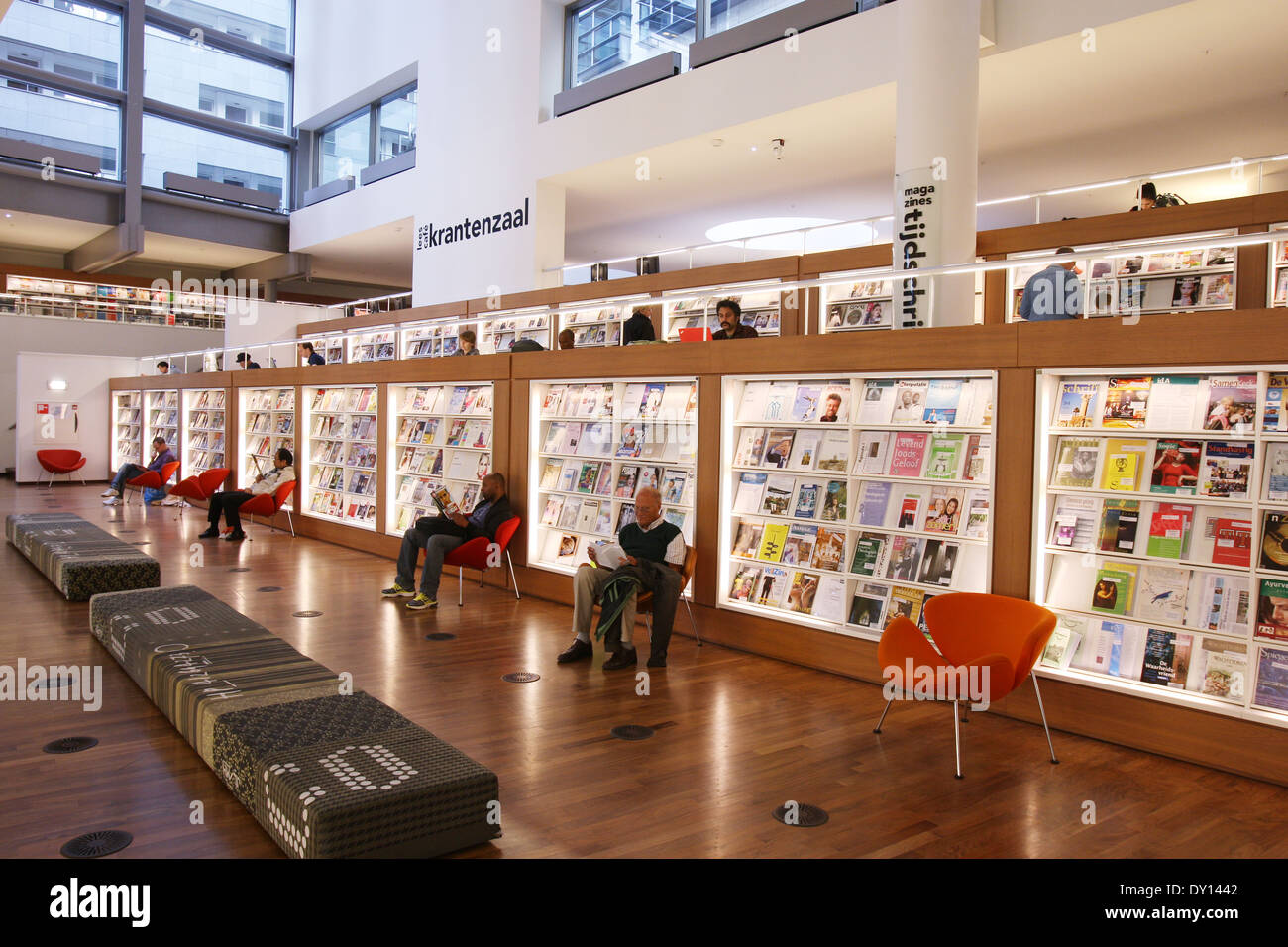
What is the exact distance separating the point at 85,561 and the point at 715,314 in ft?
22.2

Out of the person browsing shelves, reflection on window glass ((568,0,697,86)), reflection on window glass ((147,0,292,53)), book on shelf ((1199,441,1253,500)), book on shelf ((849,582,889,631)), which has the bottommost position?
book on shelf ((849,582,889,631))

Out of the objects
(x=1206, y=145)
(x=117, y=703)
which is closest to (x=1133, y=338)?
(x=117, y=703)

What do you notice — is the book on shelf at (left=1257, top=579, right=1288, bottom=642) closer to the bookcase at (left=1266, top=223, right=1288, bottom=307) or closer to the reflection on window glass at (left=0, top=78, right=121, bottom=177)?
the bookcase at (left=1266, top=223, right=1288, bottom=307)

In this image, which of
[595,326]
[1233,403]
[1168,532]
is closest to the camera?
[1233,403]

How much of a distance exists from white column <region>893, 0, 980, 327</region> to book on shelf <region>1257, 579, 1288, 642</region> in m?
2.76

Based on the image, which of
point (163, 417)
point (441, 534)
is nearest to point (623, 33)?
point (441, 534)

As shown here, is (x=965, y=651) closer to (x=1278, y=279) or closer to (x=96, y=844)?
(x=96, y=844)

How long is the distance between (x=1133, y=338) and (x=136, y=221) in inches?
762

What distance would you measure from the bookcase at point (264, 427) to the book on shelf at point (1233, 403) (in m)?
10.2

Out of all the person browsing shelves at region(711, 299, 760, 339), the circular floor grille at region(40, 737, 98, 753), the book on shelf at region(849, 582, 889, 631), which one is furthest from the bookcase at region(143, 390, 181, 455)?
the book on shelf at region(849, 582, 889, 631)

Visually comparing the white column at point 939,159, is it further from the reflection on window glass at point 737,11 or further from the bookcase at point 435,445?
the reflection on window glass at point 737,11

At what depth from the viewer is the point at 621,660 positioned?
5.54 metres

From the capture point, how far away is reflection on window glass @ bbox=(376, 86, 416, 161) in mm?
17734

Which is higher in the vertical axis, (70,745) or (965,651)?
(965,651)
